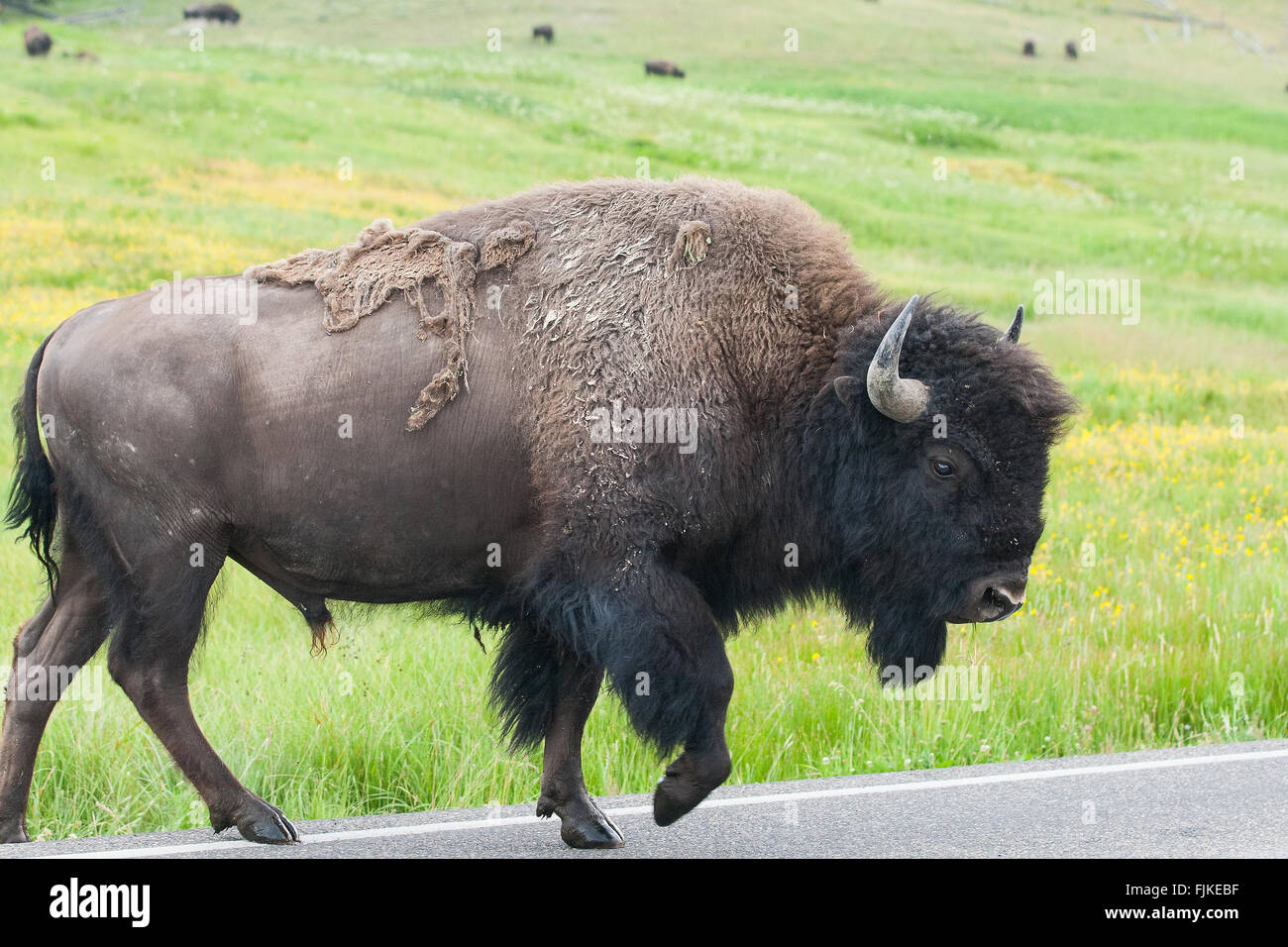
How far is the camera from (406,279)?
5.23 metres

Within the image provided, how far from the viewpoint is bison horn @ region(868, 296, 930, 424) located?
16.2 feet

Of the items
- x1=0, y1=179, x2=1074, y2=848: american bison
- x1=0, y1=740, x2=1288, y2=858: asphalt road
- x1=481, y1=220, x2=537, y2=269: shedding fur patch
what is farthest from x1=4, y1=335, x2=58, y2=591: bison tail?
x1=481, y1=220, x2=537, y2=269: shedding fur patch

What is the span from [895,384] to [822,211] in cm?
2611

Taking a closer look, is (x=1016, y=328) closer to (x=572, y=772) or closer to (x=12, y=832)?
(x=572, y=772)

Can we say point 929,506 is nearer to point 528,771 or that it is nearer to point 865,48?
point 528,771

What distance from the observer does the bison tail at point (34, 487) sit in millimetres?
5395

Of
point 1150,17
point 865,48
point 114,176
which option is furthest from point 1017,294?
point 1150,17

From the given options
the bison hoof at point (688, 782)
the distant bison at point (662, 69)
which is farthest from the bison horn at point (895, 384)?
the distant bison at point (662, 69)

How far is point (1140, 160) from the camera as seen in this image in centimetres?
4409

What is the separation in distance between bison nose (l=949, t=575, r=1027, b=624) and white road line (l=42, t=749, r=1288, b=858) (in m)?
1.07

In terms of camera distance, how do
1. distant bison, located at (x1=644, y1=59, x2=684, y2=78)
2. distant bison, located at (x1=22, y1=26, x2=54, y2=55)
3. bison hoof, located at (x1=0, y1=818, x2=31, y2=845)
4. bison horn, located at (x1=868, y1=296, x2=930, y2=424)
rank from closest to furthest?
bison horn, located at (x1=868, y1=296, x2=930, y2=424) < bison hoof, located at (x1=0, y1=818, x2=31, y2=845) < distant bison, located at (x1=22, y1=26, x2=54, y2=55) < distant bison, located at (x1=644, y1=59, x2=684, y2=78)

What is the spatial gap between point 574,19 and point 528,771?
72753 mm

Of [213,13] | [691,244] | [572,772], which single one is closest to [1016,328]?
[691,244]

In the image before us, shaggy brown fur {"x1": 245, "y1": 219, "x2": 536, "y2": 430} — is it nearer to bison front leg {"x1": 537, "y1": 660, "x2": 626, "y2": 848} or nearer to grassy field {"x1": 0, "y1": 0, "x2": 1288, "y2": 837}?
bison front leg {"x1": 537, "y1": 660, "x2": 626, "y2": 848}
